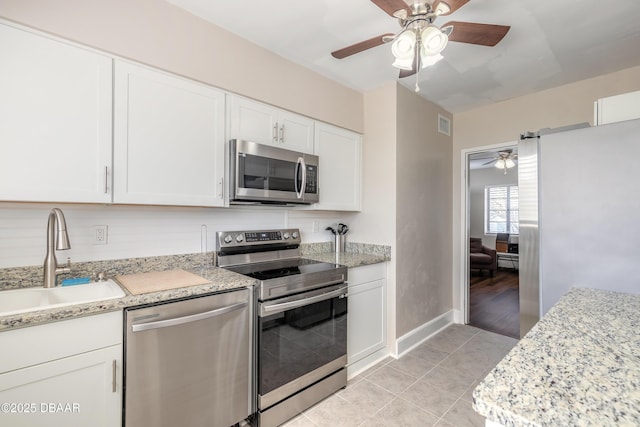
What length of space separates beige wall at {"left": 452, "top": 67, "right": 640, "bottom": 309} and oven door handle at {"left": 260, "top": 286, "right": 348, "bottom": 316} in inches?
81.7

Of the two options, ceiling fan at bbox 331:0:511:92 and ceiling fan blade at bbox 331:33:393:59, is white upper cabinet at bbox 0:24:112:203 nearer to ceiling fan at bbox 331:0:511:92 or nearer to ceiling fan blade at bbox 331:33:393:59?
ceiling fan blade at bbox 331:33:393:59

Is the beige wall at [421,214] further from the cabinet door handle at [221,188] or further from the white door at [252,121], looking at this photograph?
the cabinet door handle at [221,188]

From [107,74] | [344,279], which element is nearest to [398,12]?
[107,74]

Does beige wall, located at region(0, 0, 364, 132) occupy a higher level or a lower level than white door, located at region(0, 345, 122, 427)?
higher

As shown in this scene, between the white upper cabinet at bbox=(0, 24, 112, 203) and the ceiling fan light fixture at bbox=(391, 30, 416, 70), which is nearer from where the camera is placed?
the white upper cabinet at bbox=(0, 24, 112, 203)

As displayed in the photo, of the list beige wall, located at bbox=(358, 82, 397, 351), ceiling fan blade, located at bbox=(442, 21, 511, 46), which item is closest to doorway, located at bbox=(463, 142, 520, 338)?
beige wall, located at bbox=(358, 82, 397, 351)

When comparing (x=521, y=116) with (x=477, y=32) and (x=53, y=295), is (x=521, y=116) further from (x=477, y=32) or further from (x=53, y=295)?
(x=53, y=295)

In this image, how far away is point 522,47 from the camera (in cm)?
218

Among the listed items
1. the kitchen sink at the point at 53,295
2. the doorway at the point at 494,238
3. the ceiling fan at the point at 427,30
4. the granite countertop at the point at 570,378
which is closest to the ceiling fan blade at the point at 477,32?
the ceiling fan at the point at 427,30

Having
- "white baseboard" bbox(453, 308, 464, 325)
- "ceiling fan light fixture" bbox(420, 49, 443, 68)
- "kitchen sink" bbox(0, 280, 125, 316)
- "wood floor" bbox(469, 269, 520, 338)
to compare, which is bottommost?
"wood floor" bbox(469, 269, 520, 338)

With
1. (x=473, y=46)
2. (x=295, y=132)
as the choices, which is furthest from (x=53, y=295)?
(x=473, y=46)

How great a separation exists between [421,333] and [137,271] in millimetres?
2638

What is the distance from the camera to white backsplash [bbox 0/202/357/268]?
5.01 ft

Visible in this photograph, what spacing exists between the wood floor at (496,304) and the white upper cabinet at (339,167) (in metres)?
2.21
